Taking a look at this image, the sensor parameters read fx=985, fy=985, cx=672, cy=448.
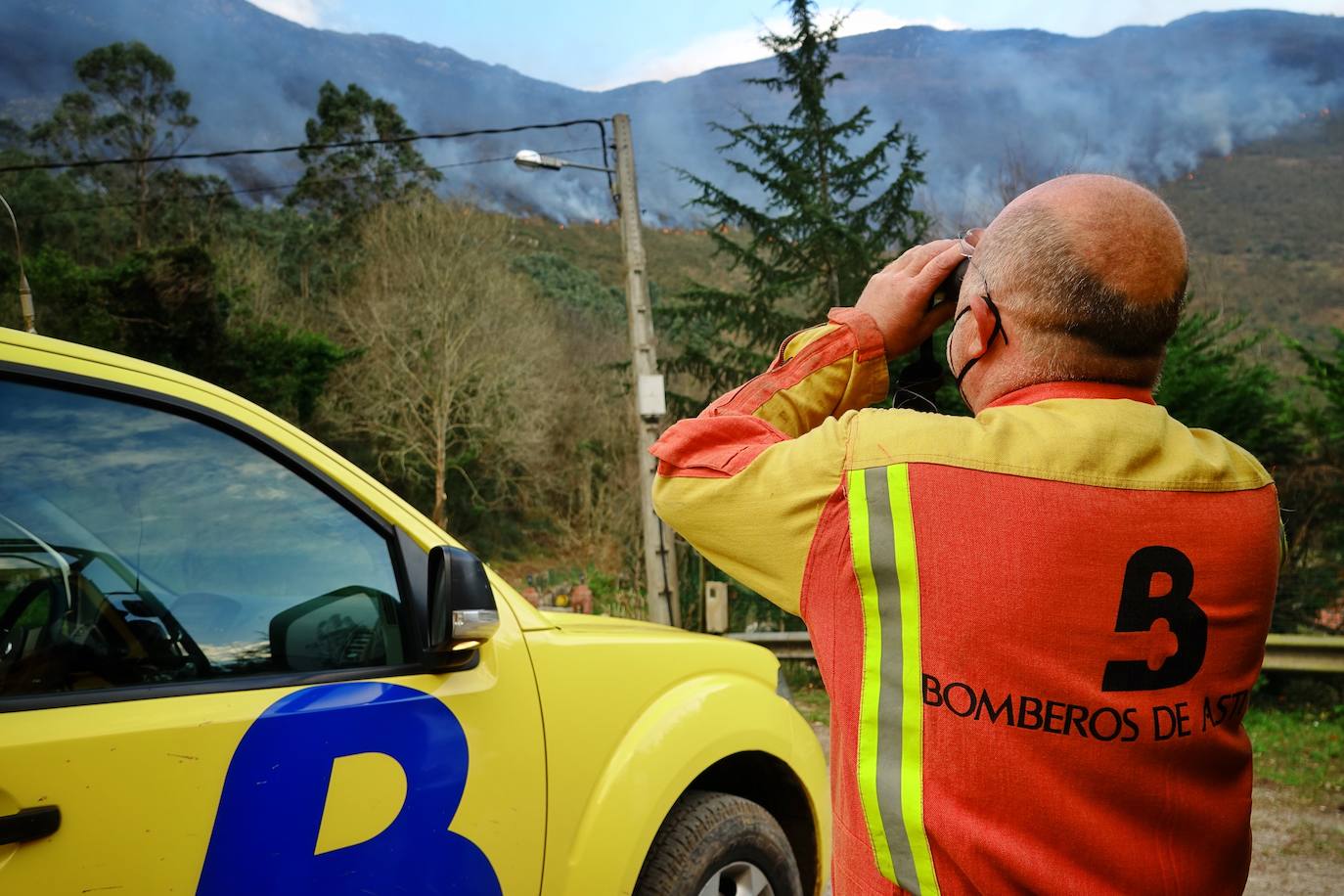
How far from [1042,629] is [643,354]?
38.8ft

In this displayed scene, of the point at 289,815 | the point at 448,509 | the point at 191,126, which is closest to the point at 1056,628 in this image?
the point at 289,815

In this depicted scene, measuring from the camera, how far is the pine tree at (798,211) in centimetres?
1324

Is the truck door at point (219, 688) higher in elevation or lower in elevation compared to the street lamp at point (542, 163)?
lower

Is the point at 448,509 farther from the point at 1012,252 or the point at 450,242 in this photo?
the point at 1012,252

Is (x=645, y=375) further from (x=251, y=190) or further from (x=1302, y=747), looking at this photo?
(x=251, y=190)

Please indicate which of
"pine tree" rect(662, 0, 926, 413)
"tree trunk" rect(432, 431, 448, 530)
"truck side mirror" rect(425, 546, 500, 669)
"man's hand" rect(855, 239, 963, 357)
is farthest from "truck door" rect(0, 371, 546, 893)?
"tree trunk" rect(432, 431, 448, 530)

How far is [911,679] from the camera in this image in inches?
48.0

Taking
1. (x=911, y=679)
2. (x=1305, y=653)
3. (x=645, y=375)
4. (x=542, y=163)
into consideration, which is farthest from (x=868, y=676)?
(x=542, y=163)

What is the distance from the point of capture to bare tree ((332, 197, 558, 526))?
95.8 ft

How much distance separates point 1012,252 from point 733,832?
6.30 ft

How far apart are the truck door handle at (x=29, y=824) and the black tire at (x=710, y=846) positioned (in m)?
1.41

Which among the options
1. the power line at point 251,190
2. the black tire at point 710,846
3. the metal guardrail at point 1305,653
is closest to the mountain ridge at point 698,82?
the power line at point 251,190

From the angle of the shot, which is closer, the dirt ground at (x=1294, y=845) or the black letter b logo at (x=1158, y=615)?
the black letter b logo at (x=1158, y=615)

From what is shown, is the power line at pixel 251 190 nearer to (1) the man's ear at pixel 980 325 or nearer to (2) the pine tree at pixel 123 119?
(2) the pine tree at pixel 123 119
